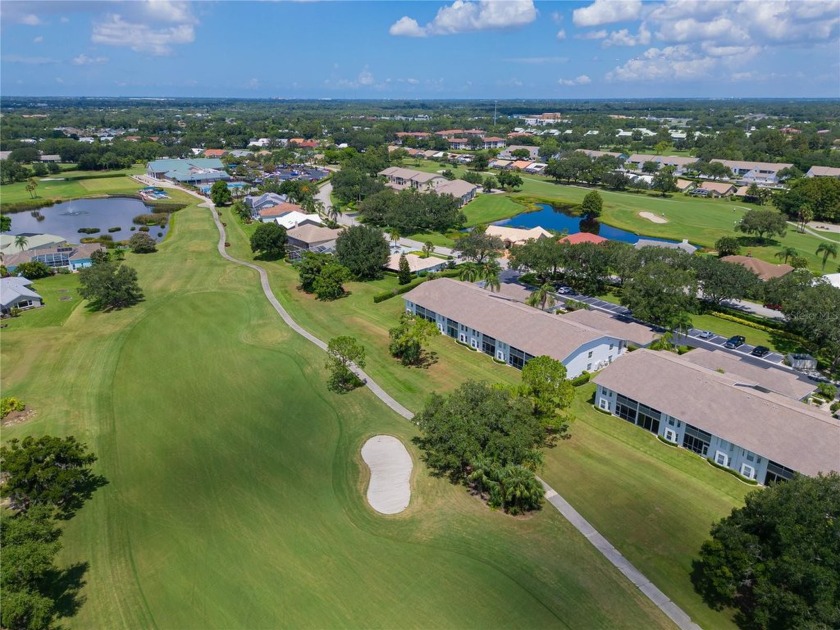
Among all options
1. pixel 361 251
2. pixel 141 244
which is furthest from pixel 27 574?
pixel 141 244

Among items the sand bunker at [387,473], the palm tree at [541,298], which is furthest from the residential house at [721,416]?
the sand bunker at [387,473]

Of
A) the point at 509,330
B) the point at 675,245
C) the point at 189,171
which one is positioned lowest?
the point at 675,245

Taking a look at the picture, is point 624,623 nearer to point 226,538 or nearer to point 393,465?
point 393,465

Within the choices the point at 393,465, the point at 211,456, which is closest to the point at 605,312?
the point at 393,465

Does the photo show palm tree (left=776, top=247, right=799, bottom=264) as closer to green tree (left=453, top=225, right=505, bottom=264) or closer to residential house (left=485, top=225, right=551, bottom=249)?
residential house (left=485, top=225, right=551, bottom=249)

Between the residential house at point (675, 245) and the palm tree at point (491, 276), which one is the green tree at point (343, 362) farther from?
the residential house at point (675, 245)

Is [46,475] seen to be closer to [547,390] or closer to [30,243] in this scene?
[547,390]
